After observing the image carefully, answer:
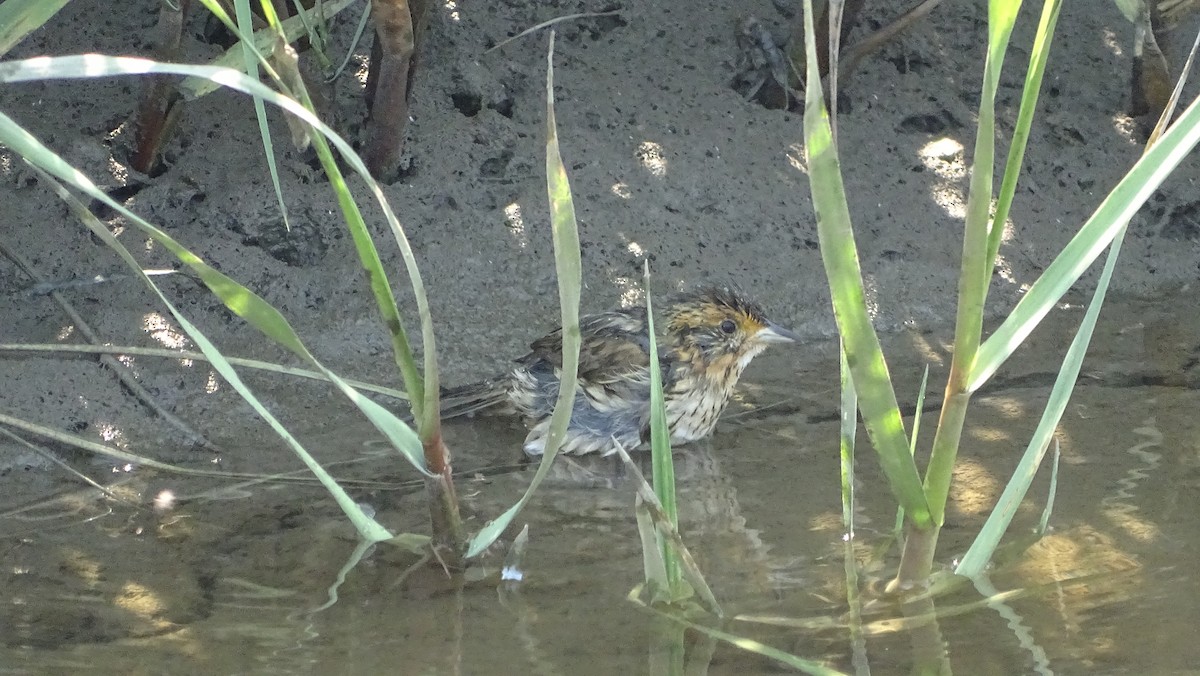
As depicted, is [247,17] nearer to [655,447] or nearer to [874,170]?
[655,447]

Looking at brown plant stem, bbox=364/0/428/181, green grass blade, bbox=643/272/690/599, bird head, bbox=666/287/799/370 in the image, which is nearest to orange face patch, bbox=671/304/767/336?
bird head, bbox=666/287/799/370

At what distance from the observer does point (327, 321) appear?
17.7ft

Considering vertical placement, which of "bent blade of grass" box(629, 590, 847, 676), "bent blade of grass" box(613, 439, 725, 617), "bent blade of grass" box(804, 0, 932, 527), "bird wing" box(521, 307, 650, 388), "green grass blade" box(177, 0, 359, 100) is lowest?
"bent blade of grass" box(629, 590, 847, 676)

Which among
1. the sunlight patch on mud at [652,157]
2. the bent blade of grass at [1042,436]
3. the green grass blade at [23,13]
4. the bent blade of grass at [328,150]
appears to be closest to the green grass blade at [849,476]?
the bent blade of grass at [1042,436]

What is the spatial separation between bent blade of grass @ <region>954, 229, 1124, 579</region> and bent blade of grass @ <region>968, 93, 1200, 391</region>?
0.80 feet

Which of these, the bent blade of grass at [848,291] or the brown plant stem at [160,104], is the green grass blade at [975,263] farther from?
the brown plant stem at [160,104]

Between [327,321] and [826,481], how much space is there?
2276mm

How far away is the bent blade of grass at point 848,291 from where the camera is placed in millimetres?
2453

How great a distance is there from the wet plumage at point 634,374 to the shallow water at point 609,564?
0.15 metres

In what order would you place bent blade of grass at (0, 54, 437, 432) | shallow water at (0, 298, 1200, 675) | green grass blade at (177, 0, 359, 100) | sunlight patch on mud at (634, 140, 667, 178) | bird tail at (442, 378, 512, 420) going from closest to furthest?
bent blade of grass at (0, 54, 437, 432) → shallow water at (0, 298, 1200, 675) → green grass blade at (177, 0, 359, 100) → bird tail at (442, 378, 512, 420) → sunlight patch on mud at (634, 140, 667, 178)

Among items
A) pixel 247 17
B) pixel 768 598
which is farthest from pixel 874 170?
pixel 247 17

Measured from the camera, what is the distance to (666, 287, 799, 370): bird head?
5375 mm

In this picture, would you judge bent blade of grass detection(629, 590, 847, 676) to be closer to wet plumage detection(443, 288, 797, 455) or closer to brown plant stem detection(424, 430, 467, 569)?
brown plant stem detection(424, 430, 467, 569)

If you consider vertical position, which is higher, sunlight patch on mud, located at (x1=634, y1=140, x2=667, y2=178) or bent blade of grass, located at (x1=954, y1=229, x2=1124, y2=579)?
sunlight patch on mud, located at (x1=634, y1=140, x2=667, y2=178)
